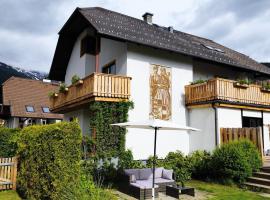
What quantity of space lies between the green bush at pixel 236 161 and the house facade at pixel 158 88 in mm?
2089

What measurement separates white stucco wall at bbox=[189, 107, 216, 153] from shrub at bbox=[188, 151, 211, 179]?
65 centimetres

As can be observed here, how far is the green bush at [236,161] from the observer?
1239cm

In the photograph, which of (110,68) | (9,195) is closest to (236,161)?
(110,68)

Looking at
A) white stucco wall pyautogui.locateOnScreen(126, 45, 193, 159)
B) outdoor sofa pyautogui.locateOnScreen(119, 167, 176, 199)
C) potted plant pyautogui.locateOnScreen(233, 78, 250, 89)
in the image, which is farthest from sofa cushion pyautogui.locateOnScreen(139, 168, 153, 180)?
potted plant pyautogui.locateOnScreen(233, 78, 250, 89)

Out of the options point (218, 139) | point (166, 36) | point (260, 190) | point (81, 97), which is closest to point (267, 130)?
point (218, 139)

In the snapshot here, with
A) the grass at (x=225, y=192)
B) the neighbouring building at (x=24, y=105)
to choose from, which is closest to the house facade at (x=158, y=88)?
the grass at (x=225, y=192)

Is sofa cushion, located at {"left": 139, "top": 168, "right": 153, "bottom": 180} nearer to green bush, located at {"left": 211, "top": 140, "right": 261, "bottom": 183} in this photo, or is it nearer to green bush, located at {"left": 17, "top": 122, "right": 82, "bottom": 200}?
green bush, located at {"left": 211, "top": 140, "right": 261, "bottom": 183}

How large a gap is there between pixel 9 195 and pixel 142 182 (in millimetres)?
4754

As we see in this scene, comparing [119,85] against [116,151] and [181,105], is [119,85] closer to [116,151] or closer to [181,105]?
[116,151]

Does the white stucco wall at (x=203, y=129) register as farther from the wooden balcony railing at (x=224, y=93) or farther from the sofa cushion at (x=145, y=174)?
the sofa cushion at (x=145, y=174)

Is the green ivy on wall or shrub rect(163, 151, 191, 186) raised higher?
the green ivy on wall

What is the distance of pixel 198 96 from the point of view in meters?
16.3

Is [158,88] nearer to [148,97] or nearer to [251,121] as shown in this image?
[148,97]

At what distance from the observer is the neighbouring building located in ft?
113
